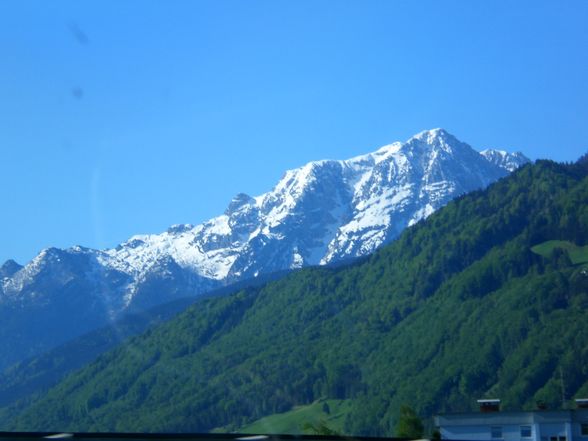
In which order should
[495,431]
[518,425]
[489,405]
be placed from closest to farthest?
[518,425]
[495,431]
[489,405]

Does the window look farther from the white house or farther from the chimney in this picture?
the chimney

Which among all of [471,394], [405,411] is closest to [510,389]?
[471,394]

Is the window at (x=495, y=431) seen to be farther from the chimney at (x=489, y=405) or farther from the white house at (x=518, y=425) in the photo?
the chimney at (x=489, y=405)

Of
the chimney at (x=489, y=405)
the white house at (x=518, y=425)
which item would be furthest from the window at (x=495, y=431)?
the chimney at (x=489, y=405)

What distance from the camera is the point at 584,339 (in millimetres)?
187750

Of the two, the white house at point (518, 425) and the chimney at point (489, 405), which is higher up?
the chimney at point (489, 405)

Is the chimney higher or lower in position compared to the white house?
higher

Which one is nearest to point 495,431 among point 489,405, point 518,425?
point 518,425

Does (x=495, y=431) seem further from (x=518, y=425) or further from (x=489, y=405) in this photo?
(x=489, y=405)

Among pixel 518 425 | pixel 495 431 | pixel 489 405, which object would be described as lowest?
pixel 495 431

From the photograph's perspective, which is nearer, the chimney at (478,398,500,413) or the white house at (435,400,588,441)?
the white house at (435,400,588,441)

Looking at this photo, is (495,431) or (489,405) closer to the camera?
(495,431)

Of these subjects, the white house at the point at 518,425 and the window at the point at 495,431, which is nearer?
the white house at the point at 518,425

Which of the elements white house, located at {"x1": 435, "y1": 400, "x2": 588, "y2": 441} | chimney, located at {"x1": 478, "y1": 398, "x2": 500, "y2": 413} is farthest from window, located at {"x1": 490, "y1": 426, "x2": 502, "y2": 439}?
chimney, located at {"x1": 478, "y1": 398, "x2": 500, "y2": 413}
